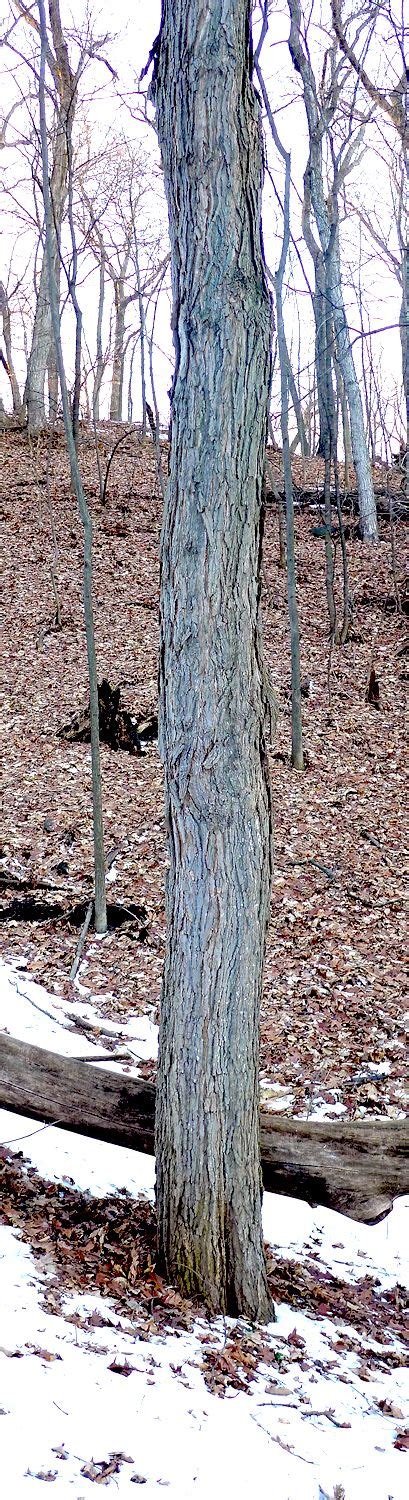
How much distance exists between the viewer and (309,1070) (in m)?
6.23

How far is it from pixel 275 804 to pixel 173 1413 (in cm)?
732

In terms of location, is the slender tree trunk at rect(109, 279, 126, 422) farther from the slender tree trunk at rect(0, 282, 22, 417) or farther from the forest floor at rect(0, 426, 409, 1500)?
the forest floor at rect(0, 426, 409, 1500)

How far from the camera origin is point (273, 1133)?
166 inches

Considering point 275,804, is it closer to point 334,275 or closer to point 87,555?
point 87,555

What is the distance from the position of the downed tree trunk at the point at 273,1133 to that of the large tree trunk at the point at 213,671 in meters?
0.50

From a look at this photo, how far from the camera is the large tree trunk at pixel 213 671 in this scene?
323cm

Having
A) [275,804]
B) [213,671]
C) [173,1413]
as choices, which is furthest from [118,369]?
[173,1413]

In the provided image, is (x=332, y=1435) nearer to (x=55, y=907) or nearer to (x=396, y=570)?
(x=55, y=907)

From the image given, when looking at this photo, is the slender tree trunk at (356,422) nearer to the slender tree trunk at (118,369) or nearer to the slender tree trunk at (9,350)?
the slender tree trunk at (9,350)

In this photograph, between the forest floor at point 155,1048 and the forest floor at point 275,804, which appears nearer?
the forest floor at point 155,1048

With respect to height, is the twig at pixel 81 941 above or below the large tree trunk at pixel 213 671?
below

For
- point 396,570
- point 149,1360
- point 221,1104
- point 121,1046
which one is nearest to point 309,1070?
point 121,1046

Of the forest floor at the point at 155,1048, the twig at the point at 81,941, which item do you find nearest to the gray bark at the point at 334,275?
the forest floor at the point at 155,1048

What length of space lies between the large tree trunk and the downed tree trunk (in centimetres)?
50
